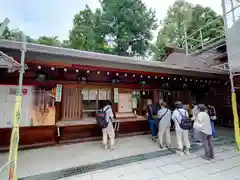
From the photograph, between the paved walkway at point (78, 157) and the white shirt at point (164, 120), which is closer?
the paved walkway at point (78, 157)

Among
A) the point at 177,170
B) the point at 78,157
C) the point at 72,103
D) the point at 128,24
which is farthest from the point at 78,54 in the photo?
the point at 128,24

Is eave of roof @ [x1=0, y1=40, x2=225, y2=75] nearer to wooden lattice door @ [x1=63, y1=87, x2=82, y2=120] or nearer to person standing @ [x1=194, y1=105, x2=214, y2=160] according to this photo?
wooden lattice door @ [x1=63, y1=87, x2=82, y2=120]

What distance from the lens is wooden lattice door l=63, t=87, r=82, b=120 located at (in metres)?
4.88

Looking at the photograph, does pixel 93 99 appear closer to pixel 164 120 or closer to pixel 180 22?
pixel 164 120

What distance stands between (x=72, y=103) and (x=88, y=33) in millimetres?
12900

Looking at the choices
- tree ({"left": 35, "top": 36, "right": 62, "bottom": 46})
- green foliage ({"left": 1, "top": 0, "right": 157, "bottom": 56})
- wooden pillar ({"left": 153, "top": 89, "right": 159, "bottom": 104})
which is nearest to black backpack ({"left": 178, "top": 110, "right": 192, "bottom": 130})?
wooden pillar ({"left": 153, "top": 89, "right": 159, "bottom": 104})

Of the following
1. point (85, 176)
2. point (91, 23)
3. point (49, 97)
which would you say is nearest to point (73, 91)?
point (49, 97)

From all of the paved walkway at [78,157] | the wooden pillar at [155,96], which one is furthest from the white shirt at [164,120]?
the wooden pillar at [155,96]

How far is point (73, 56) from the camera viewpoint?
4.02 m

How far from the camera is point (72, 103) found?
16.3 feet

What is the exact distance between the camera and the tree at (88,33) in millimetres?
15492

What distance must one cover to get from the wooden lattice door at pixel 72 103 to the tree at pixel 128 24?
38.6 ft

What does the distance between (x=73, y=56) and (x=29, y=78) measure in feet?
5.65

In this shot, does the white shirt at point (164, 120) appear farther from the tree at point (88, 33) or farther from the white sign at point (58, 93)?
the tree at point (88, 33)
